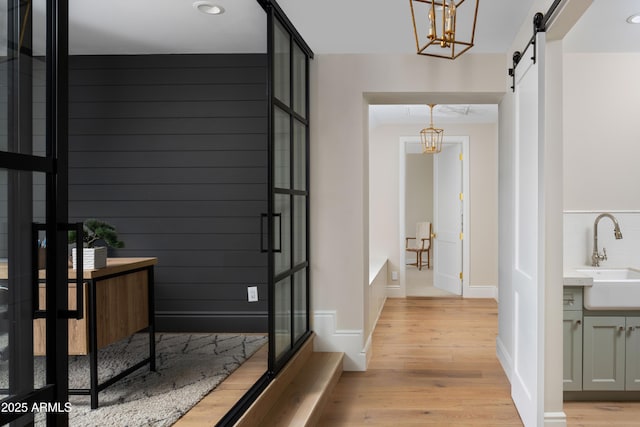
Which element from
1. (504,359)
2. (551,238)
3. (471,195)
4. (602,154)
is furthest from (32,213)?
(471,195)

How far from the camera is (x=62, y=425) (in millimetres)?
1342

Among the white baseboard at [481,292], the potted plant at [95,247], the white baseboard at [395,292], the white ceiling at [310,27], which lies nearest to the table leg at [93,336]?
the potted plant at [95,247]

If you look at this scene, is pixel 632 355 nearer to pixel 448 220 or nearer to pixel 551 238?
pixel 551 238

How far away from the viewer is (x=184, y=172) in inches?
176

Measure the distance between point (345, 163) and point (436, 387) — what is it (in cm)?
185

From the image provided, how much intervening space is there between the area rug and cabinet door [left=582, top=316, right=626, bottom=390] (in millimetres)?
2364

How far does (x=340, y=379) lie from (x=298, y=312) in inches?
25.2

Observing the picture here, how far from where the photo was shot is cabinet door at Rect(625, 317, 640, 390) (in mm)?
3422

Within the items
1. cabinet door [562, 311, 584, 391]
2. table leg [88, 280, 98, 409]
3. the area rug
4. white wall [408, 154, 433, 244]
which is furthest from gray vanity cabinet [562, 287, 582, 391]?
white wall [408, 154, 433, 244]

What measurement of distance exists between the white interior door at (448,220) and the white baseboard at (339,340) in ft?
12.4

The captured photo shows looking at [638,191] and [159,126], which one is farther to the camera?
[159,126]

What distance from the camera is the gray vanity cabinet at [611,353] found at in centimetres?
343

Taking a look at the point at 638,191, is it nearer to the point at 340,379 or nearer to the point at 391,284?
the point at 340,379

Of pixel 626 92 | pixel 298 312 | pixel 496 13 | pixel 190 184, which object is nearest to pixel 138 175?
pixel 190 184
